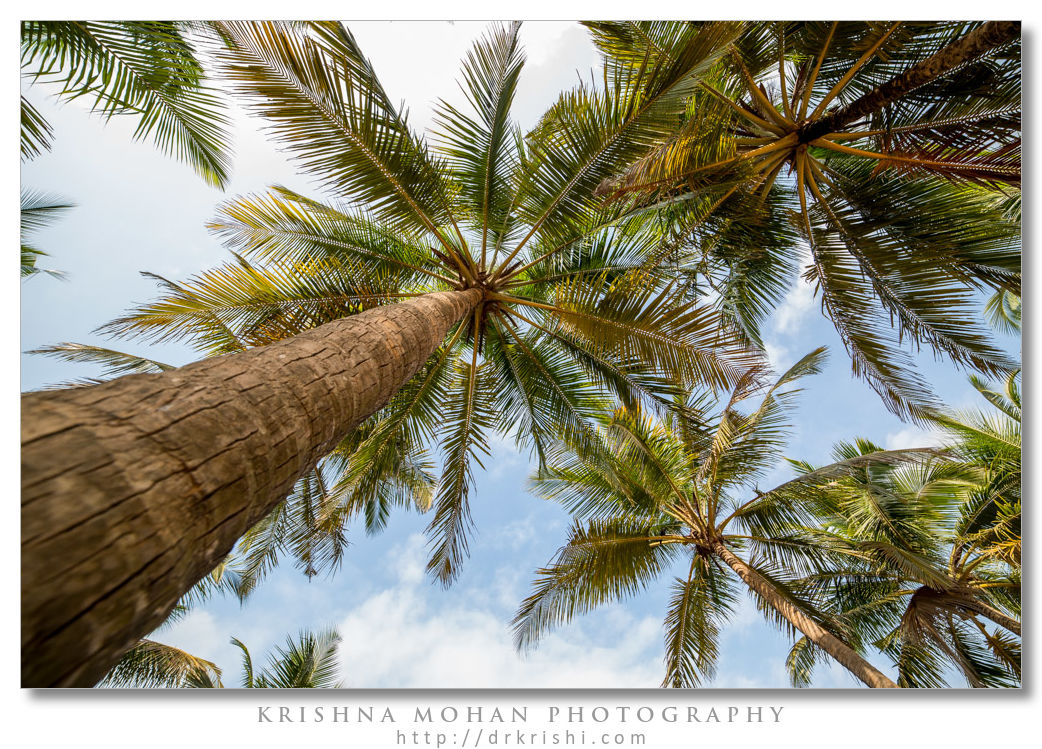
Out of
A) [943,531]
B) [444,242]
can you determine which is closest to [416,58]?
[444,242]

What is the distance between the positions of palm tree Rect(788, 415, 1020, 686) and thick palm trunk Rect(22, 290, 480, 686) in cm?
534

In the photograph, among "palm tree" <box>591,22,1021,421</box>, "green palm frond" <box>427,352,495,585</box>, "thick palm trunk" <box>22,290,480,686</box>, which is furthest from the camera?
"green palm frond" <box>427,352,495,585</box>

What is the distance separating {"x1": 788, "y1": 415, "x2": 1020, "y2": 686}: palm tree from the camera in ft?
16.2

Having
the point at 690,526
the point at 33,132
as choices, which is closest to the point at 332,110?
the point at 33,132

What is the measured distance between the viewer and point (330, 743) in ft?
7.38

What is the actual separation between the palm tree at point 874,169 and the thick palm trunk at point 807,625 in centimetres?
220

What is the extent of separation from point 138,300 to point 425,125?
269cm

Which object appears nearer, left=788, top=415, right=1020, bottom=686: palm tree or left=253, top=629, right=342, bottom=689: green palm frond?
left=788, top=415, right=1020, bottom=686: palm tree

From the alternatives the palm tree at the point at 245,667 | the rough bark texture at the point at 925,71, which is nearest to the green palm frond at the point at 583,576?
the palm tree at the point at 245,667

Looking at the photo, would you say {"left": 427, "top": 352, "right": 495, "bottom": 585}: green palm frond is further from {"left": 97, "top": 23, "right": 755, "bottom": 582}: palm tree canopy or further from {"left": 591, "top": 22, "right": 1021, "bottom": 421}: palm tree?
{"left": 591, "top": 22, "right": 1021, "bottom": 421}: palm tree

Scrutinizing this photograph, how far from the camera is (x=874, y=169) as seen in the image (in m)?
4.38

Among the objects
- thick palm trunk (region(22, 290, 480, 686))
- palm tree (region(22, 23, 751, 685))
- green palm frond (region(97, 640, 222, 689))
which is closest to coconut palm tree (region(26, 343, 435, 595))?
palm tree (region(22, 23, 751, 685))

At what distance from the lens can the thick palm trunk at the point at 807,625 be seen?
3865 millimetres

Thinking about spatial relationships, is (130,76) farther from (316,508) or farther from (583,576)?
(583,576)
